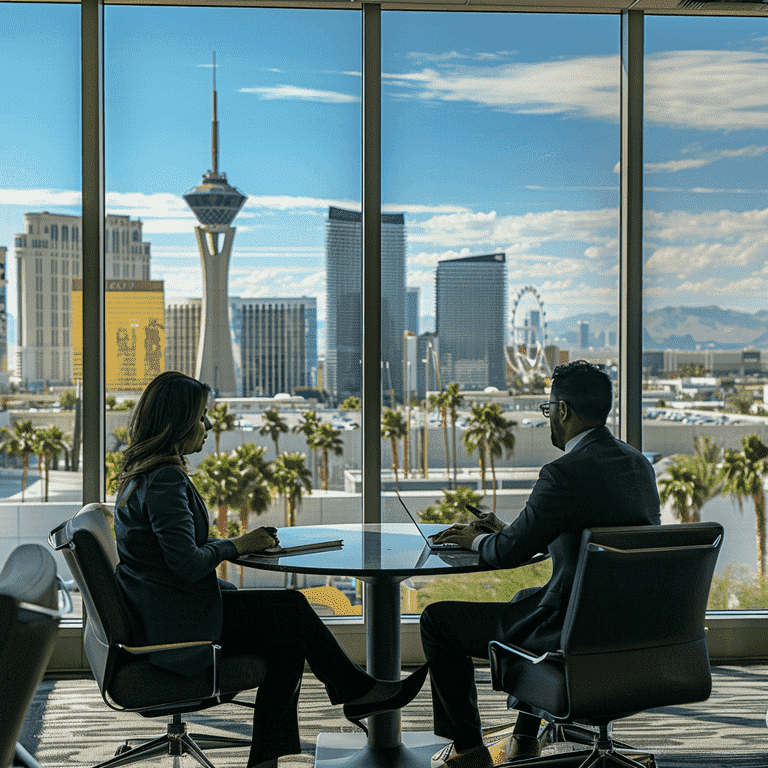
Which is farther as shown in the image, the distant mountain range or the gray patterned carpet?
the distant mountain range

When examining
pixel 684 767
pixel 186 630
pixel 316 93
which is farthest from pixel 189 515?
pixel 316 93

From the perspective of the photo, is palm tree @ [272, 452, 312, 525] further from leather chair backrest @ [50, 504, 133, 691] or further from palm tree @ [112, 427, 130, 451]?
leather chair backrest @ [50, 504, 133, 691]

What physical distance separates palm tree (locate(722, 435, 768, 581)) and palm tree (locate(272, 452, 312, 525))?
2174 millimetres

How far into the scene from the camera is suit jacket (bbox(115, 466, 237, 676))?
2445 mm

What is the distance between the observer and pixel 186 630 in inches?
98.0

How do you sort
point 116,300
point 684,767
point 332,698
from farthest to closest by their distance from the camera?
point 116,300
point 684,767
point 332,698

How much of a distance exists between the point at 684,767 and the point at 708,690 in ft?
2.26

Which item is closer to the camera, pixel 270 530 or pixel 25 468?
pixel 270 530

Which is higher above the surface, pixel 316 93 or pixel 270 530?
pixel 316 93

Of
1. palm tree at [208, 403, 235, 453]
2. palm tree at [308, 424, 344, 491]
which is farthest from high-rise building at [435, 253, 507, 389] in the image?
palm tree at [208, 403, 235, 453]

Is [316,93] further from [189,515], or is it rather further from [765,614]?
[765,614]

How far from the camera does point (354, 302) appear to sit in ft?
13.7

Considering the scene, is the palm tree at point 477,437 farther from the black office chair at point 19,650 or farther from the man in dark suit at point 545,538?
the black office chair at point 19,650

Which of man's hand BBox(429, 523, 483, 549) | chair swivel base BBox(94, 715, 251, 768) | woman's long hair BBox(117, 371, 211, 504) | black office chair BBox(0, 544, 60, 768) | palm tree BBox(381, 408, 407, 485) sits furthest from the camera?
palm tree BBox(381, 408, 407, 485)
